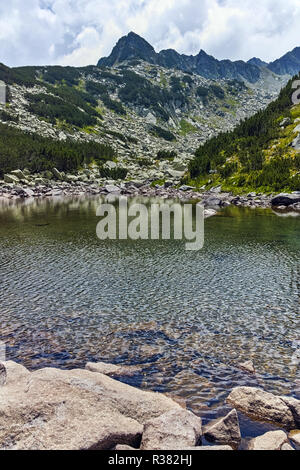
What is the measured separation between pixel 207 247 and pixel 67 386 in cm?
2819

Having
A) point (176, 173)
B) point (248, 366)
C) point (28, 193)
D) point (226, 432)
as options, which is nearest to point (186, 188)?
point (176, 173)

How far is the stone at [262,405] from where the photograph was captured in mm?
10023

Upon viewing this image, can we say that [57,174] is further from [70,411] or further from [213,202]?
[70,411]

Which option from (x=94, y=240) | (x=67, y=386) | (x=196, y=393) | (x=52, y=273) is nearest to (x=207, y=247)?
(x=94, y=240)

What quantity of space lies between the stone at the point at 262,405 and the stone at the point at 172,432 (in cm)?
248

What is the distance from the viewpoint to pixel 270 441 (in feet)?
28.6

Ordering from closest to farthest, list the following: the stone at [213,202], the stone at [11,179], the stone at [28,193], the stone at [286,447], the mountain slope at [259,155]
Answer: the stone at [286,447]
the stone at [213,202]
the mountain slope at [259,155]
the stone at [28,193]
the stone at [11,179]

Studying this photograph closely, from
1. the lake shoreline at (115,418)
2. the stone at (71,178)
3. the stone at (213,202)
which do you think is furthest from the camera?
the stone at (71,178)

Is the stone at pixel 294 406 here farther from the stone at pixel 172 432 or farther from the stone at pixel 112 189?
the stone at pixel 112 189

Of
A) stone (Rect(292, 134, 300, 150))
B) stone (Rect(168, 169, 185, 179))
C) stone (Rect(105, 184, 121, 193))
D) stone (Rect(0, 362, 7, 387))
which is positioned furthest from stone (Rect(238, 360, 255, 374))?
Answer: stone (Rect(168, 169, 185, 179))

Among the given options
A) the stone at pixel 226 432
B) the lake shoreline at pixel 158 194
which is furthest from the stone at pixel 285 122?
the stone at pixel 226 432

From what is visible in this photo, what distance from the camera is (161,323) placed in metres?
17.6

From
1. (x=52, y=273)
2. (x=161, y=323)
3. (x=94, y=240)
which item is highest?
(x=94, y=240)
